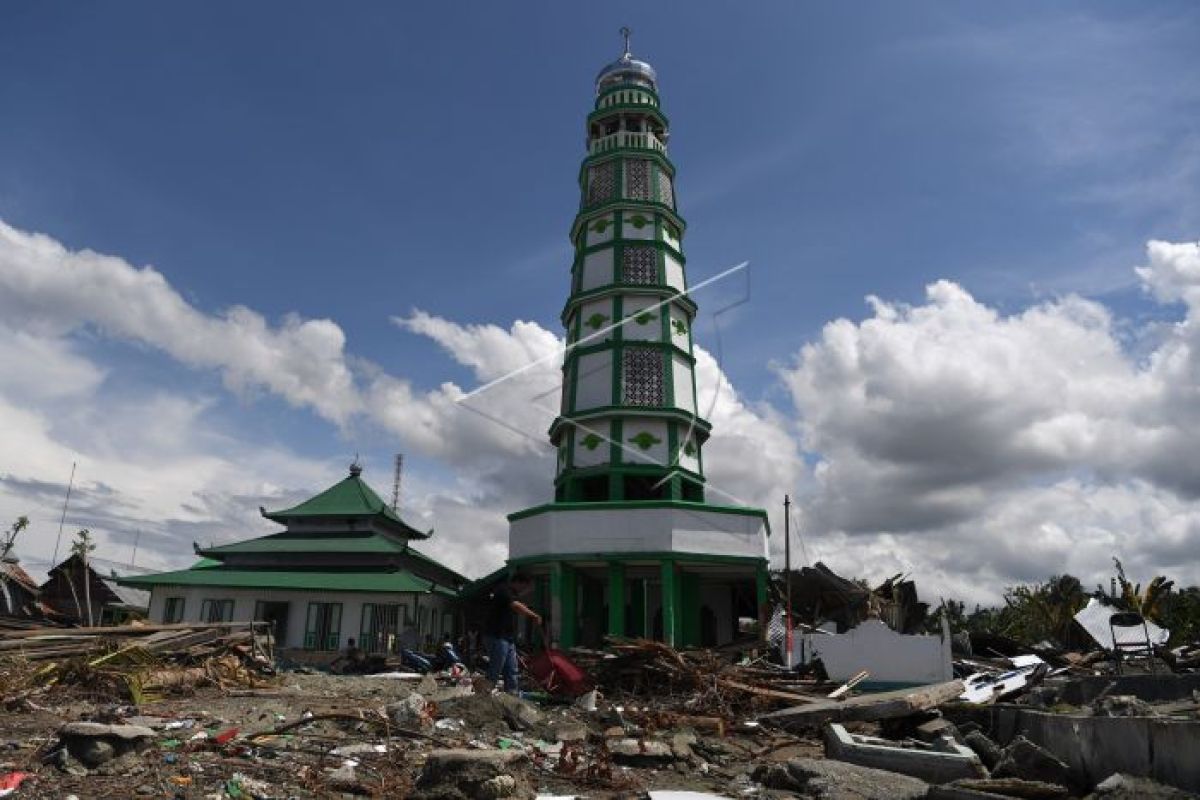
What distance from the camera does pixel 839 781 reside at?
24.3 feet

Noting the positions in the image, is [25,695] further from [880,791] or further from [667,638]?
[667,638]

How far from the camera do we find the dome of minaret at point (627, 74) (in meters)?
33.2

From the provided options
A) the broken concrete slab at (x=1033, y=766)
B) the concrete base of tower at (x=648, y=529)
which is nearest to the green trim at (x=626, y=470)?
the concrete base of tower at (x=648, y=529)

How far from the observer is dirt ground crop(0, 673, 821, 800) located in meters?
6.36

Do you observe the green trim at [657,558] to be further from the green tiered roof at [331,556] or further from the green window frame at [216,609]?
the green window frame at [216,609]

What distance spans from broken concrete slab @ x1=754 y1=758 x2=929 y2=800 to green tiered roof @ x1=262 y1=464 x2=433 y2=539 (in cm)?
2553

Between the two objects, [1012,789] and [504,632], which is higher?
[504,632]

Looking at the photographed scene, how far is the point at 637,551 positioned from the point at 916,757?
1427 cm

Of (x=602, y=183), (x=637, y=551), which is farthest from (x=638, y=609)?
(x=602, y=183)

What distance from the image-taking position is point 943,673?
15.5 m

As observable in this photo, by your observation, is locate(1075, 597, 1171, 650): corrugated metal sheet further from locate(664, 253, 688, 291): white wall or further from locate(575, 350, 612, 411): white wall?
locate(664, 253, 688, 291): white wall

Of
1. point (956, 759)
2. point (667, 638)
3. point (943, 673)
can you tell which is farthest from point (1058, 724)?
point (667, 638)

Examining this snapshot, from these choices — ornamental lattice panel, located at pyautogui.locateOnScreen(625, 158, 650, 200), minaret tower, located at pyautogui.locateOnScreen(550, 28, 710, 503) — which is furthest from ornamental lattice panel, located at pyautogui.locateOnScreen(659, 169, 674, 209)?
ornamental lattice panel, located at pyautogui.locateOnScreen(625, 158, 650, 200)

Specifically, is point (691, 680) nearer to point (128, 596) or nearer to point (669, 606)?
point (669, 606)
